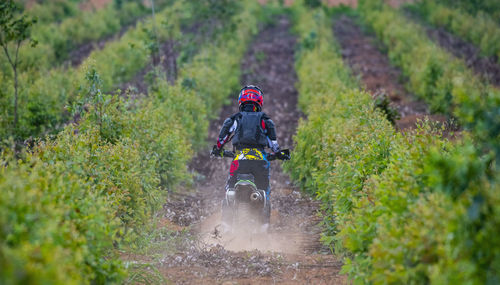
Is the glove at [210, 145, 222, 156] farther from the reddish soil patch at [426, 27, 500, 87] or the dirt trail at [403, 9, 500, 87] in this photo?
the reddish soil patch at [426, 27, 500, 87]

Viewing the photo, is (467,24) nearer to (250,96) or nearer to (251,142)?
(250,96)

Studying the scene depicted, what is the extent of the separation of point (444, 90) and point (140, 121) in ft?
40.3

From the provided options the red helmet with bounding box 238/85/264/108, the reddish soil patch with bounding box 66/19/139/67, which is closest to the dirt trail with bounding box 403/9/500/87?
the red helmet with bounding box 238/85/264/108

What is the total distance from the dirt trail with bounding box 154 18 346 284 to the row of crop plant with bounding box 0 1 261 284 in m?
0.78

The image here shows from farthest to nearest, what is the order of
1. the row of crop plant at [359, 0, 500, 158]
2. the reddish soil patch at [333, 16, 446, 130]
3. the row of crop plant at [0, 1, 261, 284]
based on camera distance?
the reddish soil patch at [333, 16, 446, 130] < the row of crop plant at [359, 0, 500, 158] < the row of crop plant at [0, 1, 261, 284]

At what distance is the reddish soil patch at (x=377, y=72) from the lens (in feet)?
56.8

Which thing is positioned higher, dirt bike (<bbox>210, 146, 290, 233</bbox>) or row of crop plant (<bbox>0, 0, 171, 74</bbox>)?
row of crop plant (<bbox>0, 0, 171, 74</bbox>)

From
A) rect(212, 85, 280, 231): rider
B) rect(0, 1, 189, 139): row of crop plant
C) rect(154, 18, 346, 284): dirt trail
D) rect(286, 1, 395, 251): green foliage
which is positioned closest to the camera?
rect(154, 18, 346, 284): dirt trail

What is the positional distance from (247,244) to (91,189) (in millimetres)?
2894

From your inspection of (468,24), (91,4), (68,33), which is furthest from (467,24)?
(91,4)

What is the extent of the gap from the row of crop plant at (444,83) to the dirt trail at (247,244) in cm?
290

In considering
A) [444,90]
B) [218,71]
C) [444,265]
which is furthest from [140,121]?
[444,90]

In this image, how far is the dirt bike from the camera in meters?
7.09

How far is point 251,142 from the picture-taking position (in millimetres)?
7461
